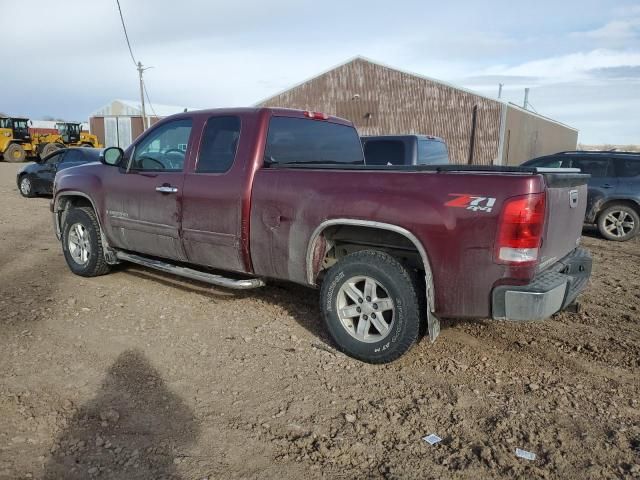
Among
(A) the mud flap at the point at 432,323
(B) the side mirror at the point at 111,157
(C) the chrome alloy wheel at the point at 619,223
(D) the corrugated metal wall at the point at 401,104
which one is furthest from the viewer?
(D) the corrugated metal wall at the point at 401,104

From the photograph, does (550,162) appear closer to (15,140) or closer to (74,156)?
(74,156)

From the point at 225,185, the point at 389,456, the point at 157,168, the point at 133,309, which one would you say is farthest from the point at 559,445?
the point at 157,168

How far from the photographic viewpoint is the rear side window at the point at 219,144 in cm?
448

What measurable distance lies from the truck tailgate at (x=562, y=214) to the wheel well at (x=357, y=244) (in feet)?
2.80

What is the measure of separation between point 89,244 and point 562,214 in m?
4.85

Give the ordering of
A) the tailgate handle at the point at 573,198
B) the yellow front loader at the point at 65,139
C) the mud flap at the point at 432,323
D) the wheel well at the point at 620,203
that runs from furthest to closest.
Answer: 1. the yellow front loader at the point at 65,139
2. the wheel well at the point at 620,203
3. the tailgate handle at the point at 573,198
4. the mud flap at the point at 432,323

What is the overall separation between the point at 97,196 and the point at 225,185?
6.71ft

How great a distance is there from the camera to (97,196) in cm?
559

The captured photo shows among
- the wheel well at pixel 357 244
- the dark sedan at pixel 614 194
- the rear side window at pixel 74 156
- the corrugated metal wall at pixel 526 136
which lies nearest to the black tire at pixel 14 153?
the rear side window at pixel 74 156

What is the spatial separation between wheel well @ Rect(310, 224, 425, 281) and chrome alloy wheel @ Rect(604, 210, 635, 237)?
7.25 metres

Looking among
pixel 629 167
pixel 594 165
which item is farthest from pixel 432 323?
pixel 629 167

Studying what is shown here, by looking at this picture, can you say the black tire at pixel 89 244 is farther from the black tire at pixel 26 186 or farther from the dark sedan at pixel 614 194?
the black tire at pixel 26 186

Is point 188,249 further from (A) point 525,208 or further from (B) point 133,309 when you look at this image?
(A) point 525,208

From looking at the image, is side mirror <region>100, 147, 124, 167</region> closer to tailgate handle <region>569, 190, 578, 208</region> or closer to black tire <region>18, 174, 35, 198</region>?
tailgate handle <region>569, 190, 578, 208</region>
